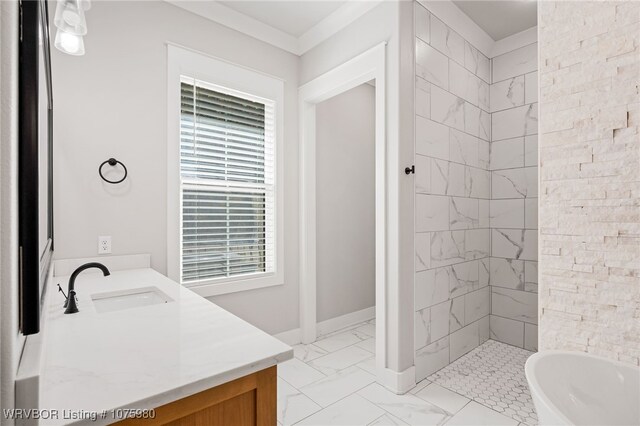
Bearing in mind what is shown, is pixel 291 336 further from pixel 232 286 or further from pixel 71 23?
pixel 71 23

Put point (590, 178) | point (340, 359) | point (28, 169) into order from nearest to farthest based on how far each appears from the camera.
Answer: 1. point (28, 169)
2. point (590, 178)
3. point (340, 359)

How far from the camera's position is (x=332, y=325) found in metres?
3.27

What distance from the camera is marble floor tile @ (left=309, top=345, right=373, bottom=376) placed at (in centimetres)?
248

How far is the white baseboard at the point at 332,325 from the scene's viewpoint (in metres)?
2.89

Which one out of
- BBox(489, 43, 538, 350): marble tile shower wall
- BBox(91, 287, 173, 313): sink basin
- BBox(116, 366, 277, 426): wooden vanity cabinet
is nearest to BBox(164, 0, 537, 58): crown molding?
BBox(489, 43, 538, 350): marble tile shower wall

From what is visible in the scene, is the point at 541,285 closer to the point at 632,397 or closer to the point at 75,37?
the point at 632,397

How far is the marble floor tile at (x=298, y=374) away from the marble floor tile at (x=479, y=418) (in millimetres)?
891

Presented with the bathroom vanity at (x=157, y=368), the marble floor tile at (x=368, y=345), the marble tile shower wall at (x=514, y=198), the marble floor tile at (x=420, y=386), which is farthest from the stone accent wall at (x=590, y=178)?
the marble tile shower wall at (x=514, y=198)

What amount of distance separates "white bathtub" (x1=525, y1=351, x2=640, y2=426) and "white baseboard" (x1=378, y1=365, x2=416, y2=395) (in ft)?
4.59

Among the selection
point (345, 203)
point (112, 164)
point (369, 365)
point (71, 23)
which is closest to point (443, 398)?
point (369, 365)

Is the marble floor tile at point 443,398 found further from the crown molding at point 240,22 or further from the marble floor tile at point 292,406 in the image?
the crown molding at point 240,22

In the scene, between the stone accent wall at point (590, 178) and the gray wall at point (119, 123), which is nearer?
the stone accent wall at point (590, 178)

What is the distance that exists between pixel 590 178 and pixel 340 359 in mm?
2159

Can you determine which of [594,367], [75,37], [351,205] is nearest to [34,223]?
[75,37]
